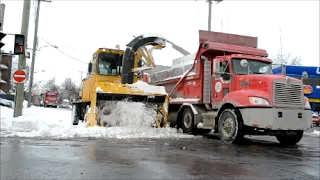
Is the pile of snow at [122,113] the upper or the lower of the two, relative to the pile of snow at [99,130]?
upper

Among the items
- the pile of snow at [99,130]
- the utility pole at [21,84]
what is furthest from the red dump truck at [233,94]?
the utility pole at [21,84]

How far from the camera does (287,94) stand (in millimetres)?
11367

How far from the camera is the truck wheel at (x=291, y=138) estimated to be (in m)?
12.2

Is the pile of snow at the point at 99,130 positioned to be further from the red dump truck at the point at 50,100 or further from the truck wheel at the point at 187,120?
the red dump truck at the point at 50,100


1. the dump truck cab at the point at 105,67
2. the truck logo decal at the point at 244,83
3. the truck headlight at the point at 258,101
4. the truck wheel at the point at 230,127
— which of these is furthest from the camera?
the dump truck cab at the point at 105,67

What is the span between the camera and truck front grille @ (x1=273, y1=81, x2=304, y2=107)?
11.1 metres

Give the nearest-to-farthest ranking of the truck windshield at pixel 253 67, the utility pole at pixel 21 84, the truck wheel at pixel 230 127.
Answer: the truck wheel at pixel 230 127 < the truck windshield at pixel 253 67 < the utility pole at pixel 21 84

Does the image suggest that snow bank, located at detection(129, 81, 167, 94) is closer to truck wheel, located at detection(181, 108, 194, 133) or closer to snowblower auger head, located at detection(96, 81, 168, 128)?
snowblower auger head, located at detection(96, 81, 168, 128)

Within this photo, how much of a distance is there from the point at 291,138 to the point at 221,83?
3.07 m

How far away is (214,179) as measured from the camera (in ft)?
19.8

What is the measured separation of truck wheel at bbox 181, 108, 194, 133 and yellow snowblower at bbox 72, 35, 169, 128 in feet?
2.76

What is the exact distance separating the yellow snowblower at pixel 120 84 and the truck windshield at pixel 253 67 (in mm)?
3242

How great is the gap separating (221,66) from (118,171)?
777 cm

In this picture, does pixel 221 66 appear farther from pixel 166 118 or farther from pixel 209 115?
pixel 166 118
